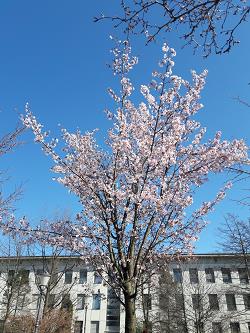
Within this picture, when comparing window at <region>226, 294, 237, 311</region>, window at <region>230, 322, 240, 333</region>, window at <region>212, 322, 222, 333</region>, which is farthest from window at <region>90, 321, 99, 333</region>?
window at <region>226, 294, 237, 311</region>

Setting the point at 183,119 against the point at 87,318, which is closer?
the point at 183,119

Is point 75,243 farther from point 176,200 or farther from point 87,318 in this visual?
point 87,318

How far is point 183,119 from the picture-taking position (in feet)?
35.0

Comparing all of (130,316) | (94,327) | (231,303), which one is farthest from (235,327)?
(130,316)

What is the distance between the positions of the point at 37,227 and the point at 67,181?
173 cm

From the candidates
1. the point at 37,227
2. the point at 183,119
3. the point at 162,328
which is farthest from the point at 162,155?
the point at 162,328

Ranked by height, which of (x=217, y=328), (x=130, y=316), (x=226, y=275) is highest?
(x=226, y=275)

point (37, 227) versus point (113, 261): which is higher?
point (37, 227)

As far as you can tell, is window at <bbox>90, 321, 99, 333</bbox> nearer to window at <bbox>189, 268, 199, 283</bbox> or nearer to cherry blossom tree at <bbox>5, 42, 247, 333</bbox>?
window at <bbox>189, 268, 199, 283</bbox>

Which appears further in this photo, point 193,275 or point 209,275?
point 209,275

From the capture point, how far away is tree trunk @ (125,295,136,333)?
7.73 meters

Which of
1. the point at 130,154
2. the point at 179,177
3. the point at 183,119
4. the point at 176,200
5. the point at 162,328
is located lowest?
the point at 162,328

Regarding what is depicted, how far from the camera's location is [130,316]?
7.84 meters

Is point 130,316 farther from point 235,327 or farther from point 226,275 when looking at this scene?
point 226,275
